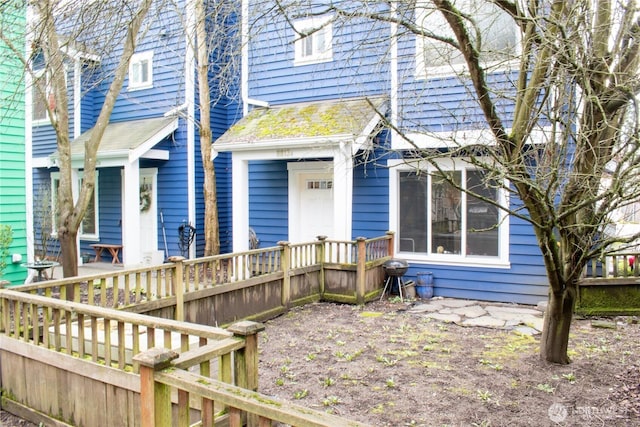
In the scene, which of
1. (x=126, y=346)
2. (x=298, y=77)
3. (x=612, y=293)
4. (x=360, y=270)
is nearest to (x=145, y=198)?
(x=298, y=77)

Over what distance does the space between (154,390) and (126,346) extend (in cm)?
220

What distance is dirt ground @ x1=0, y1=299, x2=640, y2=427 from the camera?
13.4 feet

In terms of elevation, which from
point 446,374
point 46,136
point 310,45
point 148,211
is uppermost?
point 310,45

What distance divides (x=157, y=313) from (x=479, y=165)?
3.83 meters

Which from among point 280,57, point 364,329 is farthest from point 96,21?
point 280,57

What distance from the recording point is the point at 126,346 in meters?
4.42

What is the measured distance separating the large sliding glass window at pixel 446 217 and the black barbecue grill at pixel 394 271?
0.57 meters

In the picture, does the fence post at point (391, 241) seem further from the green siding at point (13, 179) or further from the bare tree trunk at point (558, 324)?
the green siding at point (13, 179)

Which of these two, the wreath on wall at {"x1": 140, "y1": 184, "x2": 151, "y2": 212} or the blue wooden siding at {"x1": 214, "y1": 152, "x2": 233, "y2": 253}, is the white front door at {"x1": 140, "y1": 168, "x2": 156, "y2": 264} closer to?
the wreath on wall at {"x1": 140, "y1": 184, "x2": 151, "y2": 212}

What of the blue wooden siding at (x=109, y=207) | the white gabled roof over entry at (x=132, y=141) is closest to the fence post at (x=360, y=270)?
the white gabled roof over entry at (x=132, y=141)

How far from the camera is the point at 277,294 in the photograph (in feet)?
24.6

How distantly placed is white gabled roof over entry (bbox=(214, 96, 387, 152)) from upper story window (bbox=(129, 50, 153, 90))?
3557 mm

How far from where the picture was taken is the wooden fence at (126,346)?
2680 millimetres

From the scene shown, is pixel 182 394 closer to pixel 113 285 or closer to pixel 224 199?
pixel 113 285
